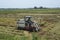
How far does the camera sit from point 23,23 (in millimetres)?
20578

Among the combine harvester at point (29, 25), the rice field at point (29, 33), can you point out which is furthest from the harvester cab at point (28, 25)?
the rice field at point (29, 33)

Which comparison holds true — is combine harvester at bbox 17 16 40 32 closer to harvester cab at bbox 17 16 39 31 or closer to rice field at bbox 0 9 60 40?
harvester cab at bbox 17 16 39 31

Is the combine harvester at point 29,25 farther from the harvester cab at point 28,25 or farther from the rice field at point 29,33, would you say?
the rice field at point 29,33

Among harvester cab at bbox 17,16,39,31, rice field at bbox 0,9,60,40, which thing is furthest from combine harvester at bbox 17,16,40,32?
rice field at bbox 0,9,60,40

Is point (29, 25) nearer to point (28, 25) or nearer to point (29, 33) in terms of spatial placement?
point (28, 25)

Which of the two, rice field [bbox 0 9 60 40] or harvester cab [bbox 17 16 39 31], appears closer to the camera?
rice field [bbox 0 9 60 40]

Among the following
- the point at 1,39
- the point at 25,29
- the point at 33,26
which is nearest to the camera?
the point at 1,39

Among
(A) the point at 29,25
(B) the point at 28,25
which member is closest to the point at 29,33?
(A) the point at 29,25

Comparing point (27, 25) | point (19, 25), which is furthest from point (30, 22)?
point (19, 25)

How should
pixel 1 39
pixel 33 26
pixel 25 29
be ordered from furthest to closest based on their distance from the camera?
pixel 25 29
pixel 33 26
pixel 1 39

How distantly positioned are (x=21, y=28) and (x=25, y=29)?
0.89 metres

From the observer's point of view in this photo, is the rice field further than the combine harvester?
No

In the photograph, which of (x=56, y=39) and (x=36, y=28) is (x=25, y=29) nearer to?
(x=36, y=28)

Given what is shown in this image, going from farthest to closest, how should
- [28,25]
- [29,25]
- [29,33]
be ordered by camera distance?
[28,25]
[29,25]
[29,33]
